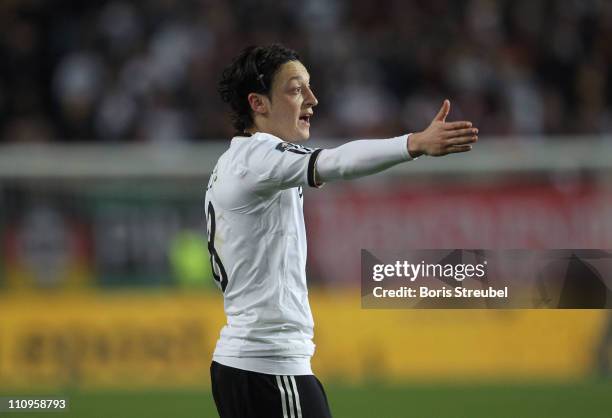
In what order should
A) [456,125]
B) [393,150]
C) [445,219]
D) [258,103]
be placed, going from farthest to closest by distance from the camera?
[445,219] → [258,103] → [393,150] → [456,125]

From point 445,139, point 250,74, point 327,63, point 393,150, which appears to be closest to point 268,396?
point 393,150

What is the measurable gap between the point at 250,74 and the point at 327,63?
773 cm

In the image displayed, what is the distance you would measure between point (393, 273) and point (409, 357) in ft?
14.4

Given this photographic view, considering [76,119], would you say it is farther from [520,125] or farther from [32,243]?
[520,125]

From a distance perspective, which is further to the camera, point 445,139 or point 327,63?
point 327,63

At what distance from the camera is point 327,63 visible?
11.8 m

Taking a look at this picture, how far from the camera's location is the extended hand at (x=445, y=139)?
3.40 m

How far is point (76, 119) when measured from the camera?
11.6 metres

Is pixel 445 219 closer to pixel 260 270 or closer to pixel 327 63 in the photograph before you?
pixel 327 63

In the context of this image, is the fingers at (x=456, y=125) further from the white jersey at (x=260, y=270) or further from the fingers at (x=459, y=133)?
the white jersey at (x=260, y=270)

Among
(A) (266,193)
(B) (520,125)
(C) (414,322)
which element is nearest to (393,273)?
(A) (266,193)

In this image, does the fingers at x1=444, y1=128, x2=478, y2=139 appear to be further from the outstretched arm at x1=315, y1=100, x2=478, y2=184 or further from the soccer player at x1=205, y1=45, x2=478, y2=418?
the soccer player at x1=205, y1=45, x2=478, y2=418

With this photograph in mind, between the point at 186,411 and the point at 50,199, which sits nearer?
the point at 186,411

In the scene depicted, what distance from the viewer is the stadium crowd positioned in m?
11.4
